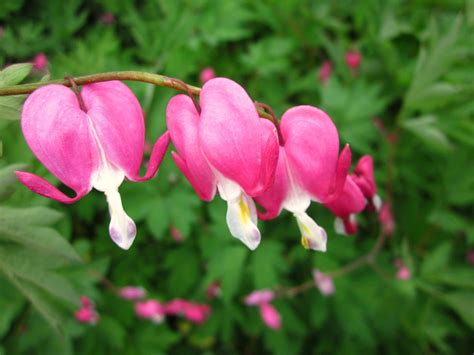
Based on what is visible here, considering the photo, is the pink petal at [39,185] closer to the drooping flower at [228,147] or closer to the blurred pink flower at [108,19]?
the drooping flower at [228,147]

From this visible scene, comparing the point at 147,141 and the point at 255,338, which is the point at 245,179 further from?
the point at 255,338

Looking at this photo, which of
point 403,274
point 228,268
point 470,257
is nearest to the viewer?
point 228,268

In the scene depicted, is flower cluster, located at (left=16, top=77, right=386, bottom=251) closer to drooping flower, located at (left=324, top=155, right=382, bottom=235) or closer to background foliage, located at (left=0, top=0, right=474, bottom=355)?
drooping flower, located at (left=324, top=155, right=382, bottom=235)

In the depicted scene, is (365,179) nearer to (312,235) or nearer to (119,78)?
(312,235)

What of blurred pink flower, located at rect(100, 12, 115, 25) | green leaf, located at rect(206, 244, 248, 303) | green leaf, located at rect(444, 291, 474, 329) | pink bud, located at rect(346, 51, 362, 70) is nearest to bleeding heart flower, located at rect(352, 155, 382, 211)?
green leaf, located at rect(206, 244, 248, 303)

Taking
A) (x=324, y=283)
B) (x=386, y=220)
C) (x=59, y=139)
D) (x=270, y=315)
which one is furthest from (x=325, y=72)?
(x=59, y=139)
